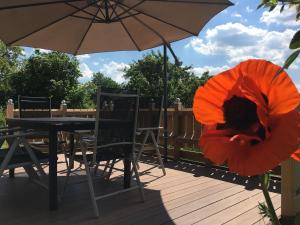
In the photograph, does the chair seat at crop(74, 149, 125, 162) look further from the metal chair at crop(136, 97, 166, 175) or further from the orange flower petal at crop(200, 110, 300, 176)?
the orange flower petal at crop(200, 110, 300, 176)

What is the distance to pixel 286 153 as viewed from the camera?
0.30m

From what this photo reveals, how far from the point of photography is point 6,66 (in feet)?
69.3

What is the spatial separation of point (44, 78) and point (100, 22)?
18.4 meters

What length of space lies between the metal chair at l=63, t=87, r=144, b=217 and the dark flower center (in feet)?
9.76

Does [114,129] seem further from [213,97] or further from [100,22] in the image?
[213,97]

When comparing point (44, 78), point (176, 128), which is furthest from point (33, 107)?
point (44, 78)

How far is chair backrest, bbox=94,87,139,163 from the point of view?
11.0 ft

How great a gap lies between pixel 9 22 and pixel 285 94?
4283 mm

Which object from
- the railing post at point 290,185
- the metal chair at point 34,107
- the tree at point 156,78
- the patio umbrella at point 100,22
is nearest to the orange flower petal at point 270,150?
the railing post at point 290,185

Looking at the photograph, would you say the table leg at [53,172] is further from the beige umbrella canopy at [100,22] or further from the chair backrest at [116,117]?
the beige umbrella canopy at [100,22]

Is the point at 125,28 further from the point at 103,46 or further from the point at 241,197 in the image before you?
the point at 241,197

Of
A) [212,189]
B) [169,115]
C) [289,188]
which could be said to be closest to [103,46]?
[169,115]

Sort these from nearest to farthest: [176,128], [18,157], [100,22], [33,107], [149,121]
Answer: [18,157] → [100,22] → [149,121] → [33,107] → [176,128]

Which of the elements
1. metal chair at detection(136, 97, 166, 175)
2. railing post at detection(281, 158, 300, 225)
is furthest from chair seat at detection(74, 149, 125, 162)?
railing post at detection(281, 158, 300, 225)
